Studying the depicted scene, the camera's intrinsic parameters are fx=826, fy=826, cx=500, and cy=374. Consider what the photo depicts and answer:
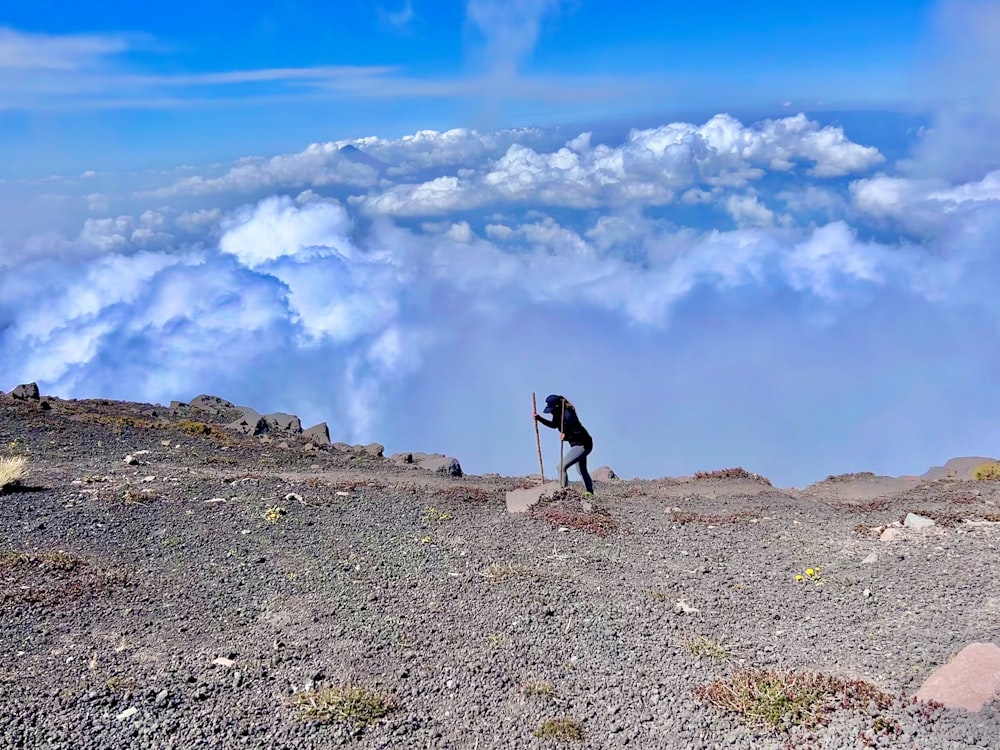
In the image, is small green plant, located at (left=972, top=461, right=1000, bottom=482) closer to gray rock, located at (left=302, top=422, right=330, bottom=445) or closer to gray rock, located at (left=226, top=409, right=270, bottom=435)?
gray rock, located at (left=302, top=422, right=330, bottom=445)

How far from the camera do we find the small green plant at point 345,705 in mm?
7645

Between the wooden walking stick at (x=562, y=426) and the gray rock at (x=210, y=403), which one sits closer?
the wooden walking stick at (x=562, y=426)

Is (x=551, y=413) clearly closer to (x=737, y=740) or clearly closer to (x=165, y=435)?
(x=737, y=740)

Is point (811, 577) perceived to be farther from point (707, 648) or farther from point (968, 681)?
point (968, 681)

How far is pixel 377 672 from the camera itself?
8719 mm

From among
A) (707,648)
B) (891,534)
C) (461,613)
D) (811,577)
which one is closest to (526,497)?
(811,577)

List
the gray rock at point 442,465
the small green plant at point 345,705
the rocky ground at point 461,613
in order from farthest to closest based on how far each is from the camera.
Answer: the gray rock at point 442,465
the small green plant at point 345,705
the rocky ground at point 461,613

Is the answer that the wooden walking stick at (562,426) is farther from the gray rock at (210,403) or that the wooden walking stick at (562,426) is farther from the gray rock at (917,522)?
the gray rock at (210,403)

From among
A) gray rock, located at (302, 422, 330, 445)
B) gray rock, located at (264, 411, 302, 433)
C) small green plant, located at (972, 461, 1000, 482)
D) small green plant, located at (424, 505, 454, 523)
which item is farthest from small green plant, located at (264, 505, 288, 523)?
small green plant, located at (972, 461, 1000, 482)

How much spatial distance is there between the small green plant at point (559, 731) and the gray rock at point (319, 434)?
2173 centimetres

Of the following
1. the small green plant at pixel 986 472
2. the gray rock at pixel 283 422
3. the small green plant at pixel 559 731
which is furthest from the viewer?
the gray rock at pixel 283 422

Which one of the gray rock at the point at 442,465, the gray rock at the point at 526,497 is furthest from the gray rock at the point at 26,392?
the gray rock at the point at 526,497

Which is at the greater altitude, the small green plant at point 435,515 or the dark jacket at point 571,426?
the dark jacket at point 571,426

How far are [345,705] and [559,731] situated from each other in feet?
6.61
